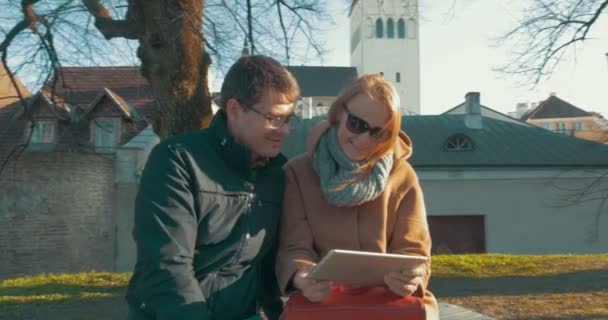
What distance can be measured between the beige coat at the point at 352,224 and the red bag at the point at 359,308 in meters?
0.19

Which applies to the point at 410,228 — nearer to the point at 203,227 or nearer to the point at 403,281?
the point at 403,281

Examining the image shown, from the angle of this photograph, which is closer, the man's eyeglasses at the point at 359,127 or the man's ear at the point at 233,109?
the man's ear at the point at 233,109

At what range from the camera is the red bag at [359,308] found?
2.59 meters

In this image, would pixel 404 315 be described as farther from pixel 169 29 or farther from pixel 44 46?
pixel 44 46

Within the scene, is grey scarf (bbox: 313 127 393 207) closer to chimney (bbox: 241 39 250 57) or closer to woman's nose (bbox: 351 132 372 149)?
woman's nose (bbox: 351 132 372 149)

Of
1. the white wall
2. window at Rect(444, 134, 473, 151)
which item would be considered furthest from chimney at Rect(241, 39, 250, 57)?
window at Rect(444, 134, 473, 151)

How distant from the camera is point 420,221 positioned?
289 cm

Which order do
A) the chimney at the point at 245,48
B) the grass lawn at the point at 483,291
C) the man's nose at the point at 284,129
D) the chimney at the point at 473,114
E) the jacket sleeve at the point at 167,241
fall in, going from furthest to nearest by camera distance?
1. the chimney at the point at 473,114
2. the chimney at the point at 245,48
3. the grass lawn at the point at 483,291
4. the man's nose at the point at 284,129
5. the jacket sleeve at the point at 167,241

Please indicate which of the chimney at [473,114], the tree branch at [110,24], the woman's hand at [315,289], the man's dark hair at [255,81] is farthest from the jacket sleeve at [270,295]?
the chimney at [473,114]

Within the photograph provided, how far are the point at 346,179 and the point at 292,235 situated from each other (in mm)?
350

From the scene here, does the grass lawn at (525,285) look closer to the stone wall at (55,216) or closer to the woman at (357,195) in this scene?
the woman at (357,195)

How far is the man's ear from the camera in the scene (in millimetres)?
2680

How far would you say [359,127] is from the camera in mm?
2803

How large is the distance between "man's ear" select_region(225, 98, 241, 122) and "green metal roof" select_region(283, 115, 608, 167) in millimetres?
23163
